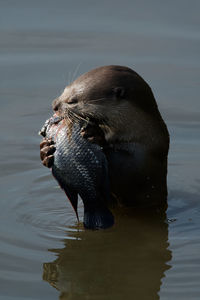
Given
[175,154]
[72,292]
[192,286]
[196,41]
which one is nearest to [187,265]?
[192,286]

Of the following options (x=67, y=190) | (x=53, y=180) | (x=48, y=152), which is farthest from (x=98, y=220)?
(x=53, y=180)

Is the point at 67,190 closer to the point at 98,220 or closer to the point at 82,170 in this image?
the point at 82,170

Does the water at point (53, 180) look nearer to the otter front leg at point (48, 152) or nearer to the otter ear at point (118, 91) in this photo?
the otter front leg at point (48, 152)

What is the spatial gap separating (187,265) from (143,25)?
437cm

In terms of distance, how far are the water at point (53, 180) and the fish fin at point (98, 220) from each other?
0.19 m

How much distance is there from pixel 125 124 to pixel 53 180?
92 centimetres

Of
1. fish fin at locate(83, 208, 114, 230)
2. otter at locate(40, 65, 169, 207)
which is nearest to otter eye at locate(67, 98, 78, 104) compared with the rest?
otter at locate(40, 65, 169, 207)

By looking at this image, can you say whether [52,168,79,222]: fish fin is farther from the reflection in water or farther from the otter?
the otter

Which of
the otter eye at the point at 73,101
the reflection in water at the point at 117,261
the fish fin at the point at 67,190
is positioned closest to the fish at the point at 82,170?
the fish fin at the point at 67,190

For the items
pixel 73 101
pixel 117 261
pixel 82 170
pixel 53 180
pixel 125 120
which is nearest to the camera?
pixel 82 170

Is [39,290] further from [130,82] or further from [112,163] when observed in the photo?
[130,82]

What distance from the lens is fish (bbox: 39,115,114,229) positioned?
4984 millimetres

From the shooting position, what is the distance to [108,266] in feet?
16.5

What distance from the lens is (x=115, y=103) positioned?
5.63 m
